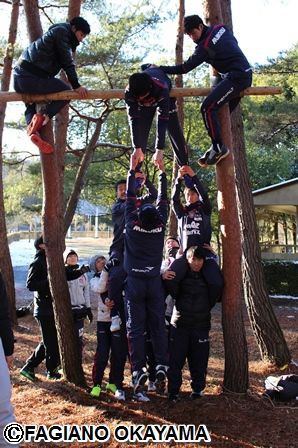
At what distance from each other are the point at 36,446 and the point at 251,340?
635 cm

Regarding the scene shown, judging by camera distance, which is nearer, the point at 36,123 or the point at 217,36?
the point at 217,36

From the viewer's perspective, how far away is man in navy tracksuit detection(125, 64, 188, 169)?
5.38 meters

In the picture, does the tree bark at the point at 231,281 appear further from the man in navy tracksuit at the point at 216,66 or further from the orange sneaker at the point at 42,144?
the orange sneaker at the point at 42,144

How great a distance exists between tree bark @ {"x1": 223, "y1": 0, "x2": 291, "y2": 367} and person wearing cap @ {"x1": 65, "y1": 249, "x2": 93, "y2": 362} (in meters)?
2.60

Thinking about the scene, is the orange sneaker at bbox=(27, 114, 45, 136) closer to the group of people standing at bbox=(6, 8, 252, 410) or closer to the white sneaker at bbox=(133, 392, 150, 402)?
the group of people standing at bbox=(6, 8, 252, 410)

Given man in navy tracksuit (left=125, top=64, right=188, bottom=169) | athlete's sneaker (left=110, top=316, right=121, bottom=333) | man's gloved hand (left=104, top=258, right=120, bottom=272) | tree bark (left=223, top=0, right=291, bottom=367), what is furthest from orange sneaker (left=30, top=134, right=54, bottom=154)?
tree bark (left=223, top=0, right=291, bottom=367)

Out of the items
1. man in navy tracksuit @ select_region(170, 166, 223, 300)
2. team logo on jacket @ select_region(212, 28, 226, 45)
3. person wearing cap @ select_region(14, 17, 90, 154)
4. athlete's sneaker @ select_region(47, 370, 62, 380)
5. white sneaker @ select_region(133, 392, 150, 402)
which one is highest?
team logo on jacket @ select_region(212, 28, 226, 45)

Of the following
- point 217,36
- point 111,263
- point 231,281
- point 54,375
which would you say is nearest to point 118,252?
point 111,263

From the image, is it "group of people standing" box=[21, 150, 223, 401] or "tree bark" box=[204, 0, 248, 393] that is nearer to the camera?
"group of people standing" box=[21, 150, 223, 401]

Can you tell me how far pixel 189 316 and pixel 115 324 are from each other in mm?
866

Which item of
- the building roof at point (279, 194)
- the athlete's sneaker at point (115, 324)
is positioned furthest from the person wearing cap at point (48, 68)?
the building roof at point (279, 194)

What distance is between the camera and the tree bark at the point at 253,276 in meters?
7.92

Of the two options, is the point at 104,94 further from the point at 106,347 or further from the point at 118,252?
the point at 106,347

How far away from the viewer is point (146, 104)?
5.66 metres
